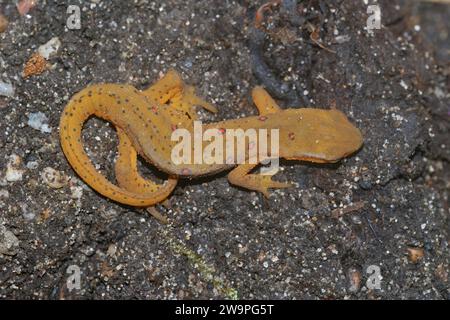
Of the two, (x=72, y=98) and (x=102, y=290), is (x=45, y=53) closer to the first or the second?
(x=72, y=98)

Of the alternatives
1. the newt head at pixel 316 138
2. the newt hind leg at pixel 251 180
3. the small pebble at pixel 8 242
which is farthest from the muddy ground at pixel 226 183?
the newt head at pixel 316 138

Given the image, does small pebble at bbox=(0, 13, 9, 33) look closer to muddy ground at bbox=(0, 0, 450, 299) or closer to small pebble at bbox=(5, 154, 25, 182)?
muddy ground at bbox=(0, 0, 450, 299)

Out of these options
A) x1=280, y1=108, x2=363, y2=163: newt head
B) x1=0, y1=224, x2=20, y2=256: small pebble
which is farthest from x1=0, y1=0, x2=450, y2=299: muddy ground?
x1=280, y1=108, x2=363, y2=163: newt head

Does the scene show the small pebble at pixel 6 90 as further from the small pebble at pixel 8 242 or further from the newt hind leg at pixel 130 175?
the small pebble at pixel 8 242

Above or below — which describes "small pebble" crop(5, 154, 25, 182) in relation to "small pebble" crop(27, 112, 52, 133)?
below
